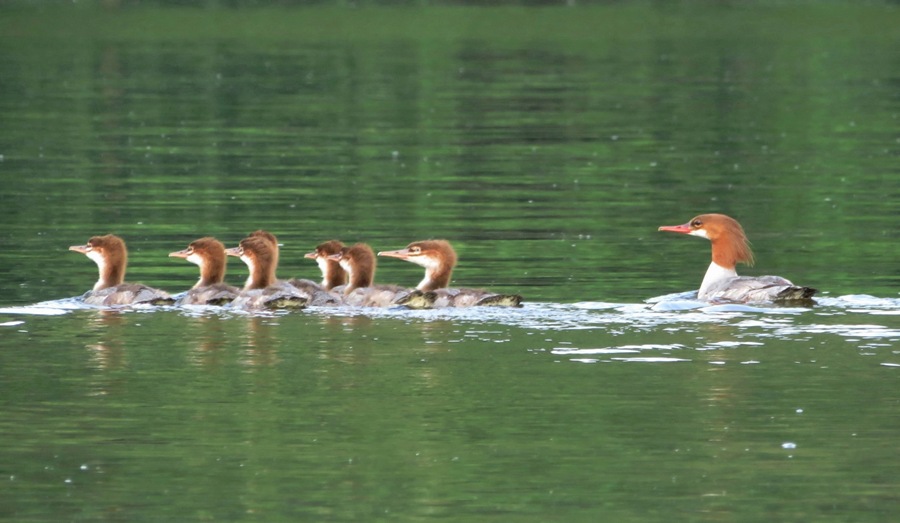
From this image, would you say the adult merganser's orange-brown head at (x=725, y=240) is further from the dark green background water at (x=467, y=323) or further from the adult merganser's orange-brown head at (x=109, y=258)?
the adult merganser's orange-brown head at (x=109, y=258)

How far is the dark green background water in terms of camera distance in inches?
424

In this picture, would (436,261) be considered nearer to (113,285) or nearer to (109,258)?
(113,285)

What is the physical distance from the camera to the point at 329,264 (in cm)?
1755

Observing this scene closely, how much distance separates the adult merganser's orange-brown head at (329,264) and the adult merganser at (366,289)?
0.24 ft

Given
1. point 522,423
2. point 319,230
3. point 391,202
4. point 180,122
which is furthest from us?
point 180,122

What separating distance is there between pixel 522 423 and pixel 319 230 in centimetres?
1007

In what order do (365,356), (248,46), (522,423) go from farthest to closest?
1. (248,46)
2. (365,356)
3. (522,423)

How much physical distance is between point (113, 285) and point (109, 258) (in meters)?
0.42

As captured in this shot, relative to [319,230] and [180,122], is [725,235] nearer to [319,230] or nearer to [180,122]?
[319,230]

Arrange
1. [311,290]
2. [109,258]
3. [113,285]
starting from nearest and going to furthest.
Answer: [311,290], [113,285], [109,258]

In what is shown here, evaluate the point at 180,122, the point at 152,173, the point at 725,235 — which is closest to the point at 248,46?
the point at 180,122

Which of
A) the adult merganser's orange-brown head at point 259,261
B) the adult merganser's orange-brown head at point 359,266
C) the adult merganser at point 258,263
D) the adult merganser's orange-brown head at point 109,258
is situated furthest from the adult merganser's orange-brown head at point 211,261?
the adult merganser's orange-brown head at point 359,266

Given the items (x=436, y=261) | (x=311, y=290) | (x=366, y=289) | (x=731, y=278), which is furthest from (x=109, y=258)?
(x=731, y=278)

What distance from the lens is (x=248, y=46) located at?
62594 mm
